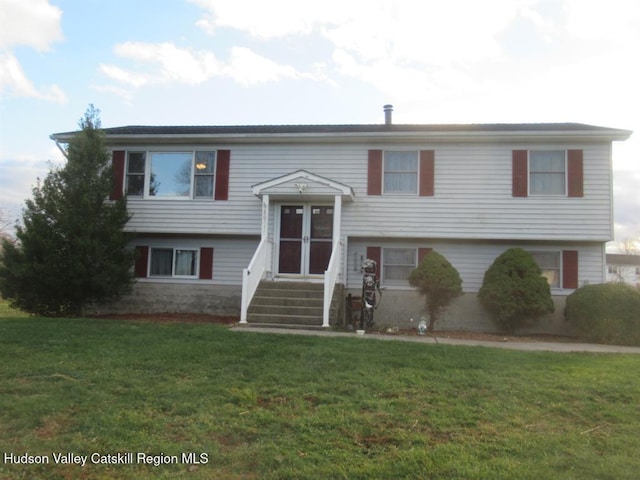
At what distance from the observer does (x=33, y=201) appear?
11.0m

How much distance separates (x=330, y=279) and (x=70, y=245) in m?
6.09

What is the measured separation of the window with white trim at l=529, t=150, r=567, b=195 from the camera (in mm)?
11461

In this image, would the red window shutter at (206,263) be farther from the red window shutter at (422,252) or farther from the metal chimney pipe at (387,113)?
the metal chimney pipe at (387,113)

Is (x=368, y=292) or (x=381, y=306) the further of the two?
(x=381, y=306)

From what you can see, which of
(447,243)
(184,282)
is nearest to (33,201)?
(184,282)

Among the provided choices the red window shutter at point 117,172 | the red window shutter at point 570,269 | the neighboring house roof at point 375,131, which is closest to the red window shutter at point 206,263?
the red window shutter at point 117,172

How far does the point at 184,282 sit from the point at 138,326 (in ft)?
12.9

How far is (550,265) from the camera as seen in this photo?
11695 mm

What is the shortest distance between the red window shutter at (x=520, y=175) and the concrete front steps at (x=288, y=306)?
5.26 m

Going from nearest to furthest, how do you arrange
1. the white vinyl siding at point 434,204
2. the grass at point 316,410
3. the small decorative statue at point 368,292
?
the grass at point 316,410 < the small decorative statue at point 368,292 < the white vinyl siding at point 434,204

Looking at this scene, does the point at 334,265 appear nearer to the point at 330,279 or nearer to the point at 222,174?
the point at 330,279

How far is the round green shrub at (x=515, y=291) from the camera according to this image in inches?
397

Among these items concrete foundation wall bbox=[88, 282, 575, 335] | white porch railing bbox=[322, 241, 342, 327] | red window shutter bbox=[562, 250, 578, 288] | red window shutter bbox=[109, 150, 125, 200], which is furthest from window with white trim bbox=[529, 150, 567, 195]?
red window shutter bbox=[109, 150, 125, 200]

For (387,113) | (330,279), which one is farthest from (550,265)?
(387,113)
